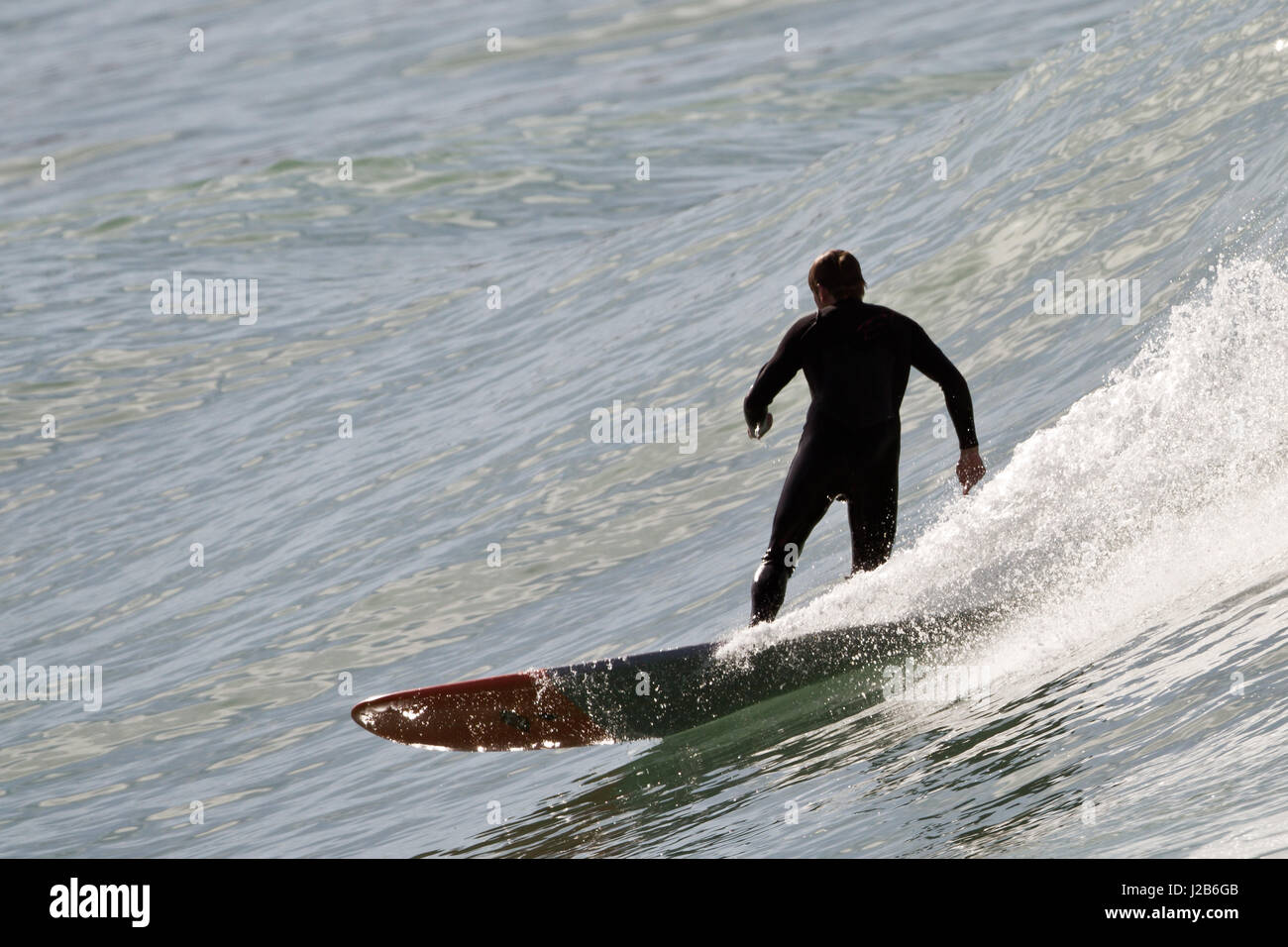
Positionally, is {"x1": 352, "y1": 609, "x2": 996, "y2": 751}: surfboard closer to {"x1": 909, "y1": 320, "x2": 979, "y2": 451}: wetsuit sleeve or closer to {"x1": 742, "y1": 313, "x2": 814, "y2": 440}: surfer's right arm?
{"x1": 909, "y1": 320, "x2": 979, "y2": 451}: wetsuit sleeve

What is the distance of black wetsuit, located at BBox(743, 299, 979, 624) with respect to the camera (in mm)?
7180

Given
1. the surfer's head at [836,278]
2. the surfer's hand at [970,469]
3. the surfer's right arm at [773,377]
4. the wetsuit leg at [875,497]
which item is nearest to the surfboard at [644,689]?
the wetsuit leg at [875,497]

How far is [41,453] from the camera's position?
21.4 meters

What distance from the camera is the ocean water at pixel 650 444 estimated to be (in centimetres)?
727

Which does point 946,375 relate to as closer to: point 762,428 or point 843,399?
point 843,399

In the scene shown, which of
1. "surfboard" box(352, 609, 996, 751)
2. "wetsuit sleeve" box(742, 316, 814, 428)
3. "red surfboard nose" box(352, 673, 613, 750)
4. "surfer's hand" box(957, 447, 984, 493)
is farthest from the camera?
"red surfboard nose" box(352, 673, 613, 750)

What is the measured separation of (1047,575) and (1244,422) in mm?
1505

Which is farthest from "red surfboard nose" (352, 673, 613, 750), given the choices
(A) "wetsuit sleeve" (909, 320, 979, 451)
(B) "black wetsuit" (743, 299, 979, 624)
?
(A) "wetsuit sleeve" (909, 320, 979, 451)

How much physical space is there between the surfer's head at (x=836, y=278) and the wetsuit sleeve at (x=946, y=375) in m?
0.31

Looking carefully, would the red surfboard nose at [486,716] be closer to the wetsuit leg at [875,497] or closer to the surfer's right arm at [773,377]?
the wetsuit leg at [875,497]

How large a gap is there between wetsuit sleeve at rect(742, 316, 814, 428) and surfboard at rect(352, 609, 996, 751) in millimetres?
1154

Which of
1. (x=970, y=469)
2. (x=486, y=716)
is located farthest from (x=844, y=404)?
(x=486, y=716)
